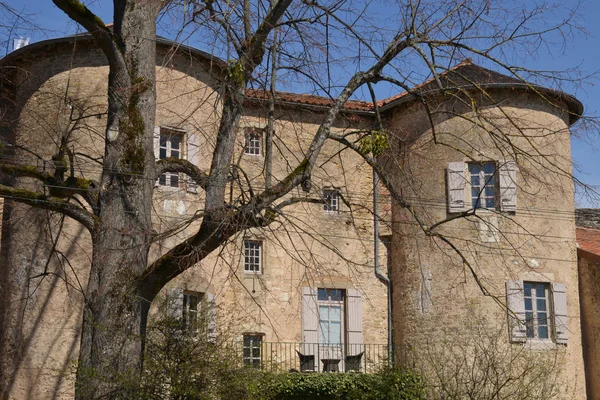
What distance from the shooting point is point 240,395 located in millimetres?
10648

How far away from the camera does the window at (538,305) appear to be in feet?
59.7

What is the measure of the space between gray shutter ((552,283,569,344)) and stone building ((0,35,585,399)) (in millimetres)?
30

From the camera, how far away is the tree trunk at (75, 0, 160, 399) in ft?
32.7

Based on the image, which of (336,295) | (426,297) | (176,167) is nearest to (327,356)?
(336,295)

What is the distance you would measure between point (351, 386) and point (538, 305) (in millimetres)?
4450

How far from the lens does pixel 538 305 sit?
18375mm

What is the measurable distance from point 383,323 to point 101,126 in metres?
7.56

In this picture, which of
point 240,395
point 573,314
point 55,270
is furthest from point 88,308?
point 573,314

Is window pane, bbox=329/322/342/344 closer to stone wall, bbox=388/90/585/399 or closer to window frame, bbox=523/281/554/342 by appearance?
stone wall, bbox=388/90/585/399

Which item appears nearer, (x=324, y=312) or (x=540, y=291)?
(x=540, y=291)

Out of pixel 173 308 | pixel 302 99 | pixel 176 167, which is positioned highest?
pixel 302 99

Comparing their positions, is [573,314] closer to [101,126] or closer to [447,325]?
[447,325]

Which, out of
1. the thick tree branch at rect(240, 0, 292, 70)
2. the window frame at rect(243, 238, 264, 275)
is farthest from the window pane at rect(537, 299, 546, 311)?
the thick tree branch at rect(240, 0, 292, 70)

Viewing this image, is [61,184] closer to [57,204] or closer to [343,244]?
[57,204]
